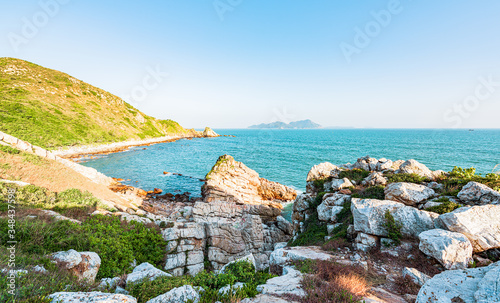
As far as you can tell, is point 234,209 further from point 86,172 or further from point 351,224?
point 86,172

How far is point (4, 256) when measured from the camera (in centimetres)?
704

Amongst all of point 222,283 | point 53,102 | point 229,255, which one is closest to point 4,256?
point 222,283

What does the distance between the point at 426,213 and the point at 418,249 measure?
87.2 inches

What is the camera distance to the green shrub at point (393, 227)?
33.9ft

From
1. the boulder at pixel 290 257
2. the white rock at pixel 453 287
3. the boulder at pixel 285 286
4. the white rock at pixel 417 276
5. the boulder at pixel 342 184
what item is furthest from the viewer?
the boulder at pixel 342 184

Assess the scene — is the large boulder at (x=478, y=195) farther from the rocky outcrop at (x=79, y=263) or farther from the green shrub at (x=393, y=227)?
the rocky outcrop at (x=79, y=263)

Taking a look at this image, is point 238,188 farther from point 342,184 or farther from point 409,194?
point 409,194

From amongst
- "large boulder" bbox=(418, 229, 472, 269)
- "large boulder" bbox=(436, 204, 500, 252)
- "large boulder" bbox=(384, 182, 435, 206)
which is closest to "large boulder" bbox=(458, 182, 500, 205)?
"large boulder" bbox=(384, 182, 435, 206)

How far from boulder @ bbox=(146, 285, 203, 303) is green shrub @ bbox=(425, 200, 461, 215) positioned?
1342 centimetres

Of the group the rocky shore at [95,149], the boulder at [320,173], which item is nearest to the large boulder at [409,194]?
the boulder at [320,173]

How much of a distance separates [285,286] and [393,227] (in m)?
7.60

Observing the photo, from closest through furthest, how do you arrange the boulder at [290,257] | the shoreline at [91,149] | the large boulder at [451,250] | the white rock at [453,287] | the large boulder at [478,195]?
the white rock at [453,287]
the large boulder at [451,250]
the boulder at [290,257]
the large boulder at [478,195]
the shoreline at [91,149]

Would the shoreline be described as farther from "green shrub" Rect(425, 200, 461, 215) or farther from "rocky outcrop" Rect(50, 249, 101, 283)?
"green shrub" Rect(425, 200, 461, 215)

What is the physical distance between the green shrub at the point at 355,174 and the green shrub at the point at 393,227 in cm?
969
